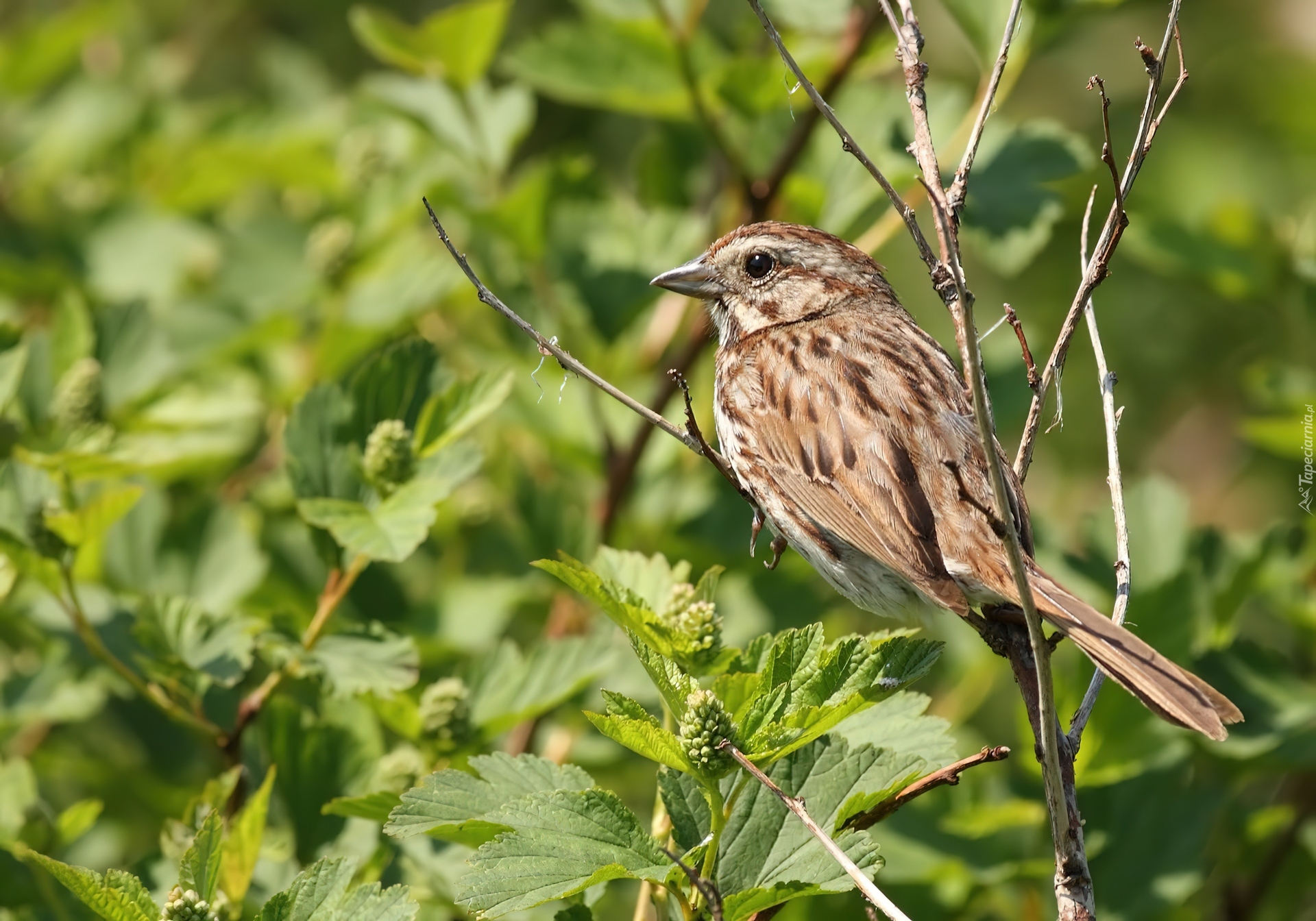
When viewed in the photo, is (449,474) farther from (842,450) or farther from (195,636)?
(842,450)

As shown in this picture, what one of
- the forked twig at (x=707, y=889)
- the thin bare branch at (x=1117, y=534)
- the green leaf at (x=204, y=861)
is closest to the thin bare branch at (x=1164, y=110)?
the thin bare branch at (x=1117, y=534)

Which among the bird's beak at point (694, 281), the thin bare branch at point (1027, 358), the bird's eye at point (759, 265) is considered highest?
the thin bare branch at point (1027, 358)

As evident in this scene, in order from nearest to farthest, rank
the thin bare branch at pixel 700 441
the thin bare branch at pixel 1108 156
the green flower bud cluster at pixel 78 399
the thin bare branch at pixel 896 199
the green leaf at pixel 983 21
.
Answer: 1. the thin bare branch at pixel 896 199
2. the thin bare branch at pixel 1108 156
3. the thin bare branch at pixel 700 441
4. the green flower bud cluster at pixel 78 399
5. the green leaf at pixel 983 21

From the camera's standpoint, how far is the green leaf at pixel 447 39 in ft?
12.0

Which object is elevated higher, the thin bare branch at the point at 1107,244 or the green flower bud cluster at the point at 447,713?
the thin bare branch at the point at 1107,244

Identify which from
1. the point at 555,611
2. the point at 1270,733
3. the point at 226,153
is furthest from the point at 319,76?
the point at 1270,733

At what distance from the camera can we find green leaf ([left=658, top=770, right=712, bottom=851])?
2158 mm

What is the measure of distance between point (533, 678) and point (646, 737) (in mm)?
815

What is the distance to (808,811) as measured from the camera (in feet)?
7.20

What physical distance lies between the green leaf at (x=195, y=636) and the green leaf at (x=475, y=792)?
62 cm

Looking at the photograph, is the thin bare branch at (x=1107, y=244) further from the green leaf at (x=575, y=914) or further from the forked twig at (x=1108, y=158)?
the green leaf at (x=575, y=914)

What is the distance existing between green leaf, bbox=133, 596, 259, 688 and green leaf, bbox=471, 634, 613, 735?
461 mm

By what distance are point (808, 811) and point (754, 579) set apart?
143 centimetres

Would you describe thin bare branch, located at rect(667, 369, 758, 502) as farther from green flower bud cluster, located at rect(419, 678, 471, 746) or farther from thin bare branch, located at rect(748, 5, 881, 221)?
thin bare branch, located at rect(748, 5, 881, 221)
